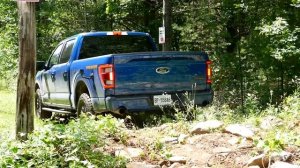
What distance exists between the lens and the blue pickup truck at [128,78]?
22.5 feet

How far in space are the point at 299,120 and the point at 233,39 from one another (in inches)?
419

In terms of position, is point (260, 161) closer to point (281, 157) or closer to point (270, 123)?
point (281, 157)

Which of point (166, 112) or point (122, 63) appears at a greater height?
point (122, 63)

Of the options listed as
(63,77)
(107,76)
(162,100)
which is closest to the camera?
(107,76)

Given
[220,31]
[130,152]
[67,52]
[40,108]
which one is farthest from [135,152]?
[220,31]

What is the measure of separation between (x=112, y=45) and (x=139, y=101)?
6.97ft

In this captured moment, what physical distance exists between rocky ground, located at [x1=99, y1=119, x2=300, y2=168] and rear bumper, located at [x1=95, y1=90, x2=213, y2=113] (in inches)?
53.1

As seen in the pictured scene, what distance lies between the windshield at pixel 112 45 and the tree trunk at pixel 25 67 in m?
3.50

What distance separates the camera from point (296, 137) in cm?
459

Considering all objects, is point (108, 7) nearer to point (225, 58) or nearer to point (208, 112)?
point (225, 58)

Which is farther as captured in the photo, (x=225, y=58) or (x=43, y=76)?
(x=225, y=58)

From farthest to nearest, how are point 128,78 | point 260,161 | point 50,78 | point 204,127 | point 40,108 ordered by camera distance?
point 40,108, point 50,78, point 128,78, point 204,127, point 260,161

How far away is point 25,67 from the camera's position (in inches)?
A: 194

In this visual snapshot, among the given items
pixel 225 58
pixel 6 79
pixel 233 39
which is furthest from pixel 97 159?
pixel 6 79
